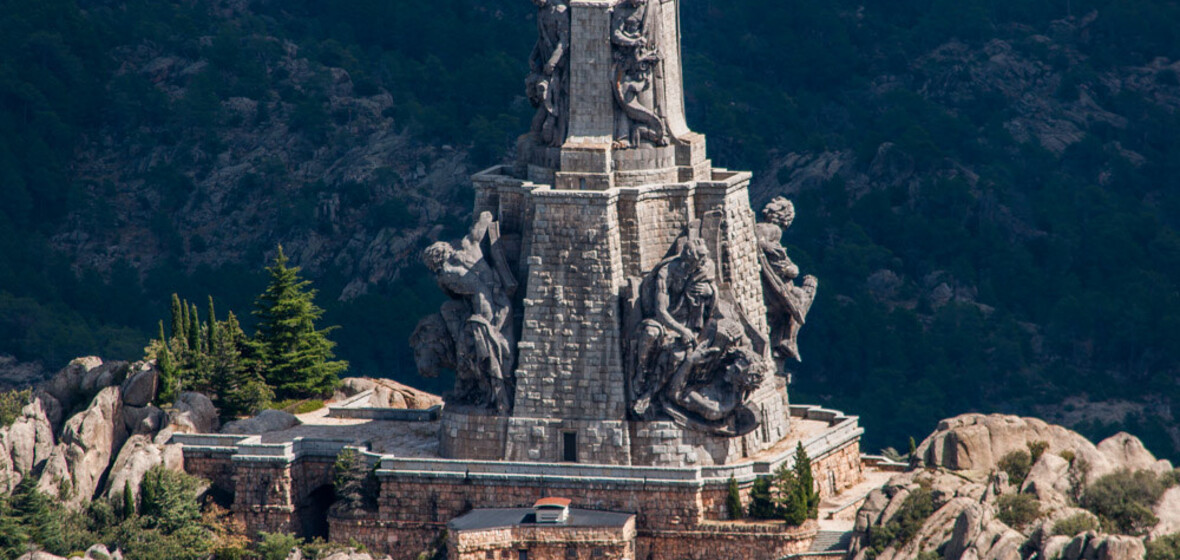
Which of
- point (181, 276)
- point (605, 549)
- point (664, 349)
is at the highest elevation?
point (181, 276)

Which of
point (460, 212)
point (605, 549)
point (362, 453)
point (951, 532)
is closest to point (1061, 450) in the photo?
point (951, 532)

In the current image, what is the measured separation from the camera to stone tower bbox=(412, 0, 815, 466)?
10194 cm

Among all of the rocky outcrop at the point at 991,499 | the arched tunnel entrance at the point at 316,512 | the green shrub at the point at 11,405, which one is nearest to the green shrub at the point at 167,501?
the arched tunnel entrance at the point at 316,512

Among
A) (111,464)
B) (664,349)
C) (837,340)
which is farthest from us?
(837,340)

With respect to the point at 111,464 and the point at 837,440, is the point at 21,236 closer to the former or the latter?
the point at 111,464

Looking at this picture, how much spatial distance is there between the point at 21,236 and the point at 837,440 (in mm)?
104452

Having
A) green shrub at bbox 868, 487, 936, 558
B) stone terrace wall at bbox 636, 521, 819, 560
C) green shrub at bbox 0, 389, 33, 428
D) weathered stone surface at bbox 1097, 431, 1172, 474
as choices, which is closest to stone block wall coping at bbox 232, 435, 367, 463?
stone terrace wall at bbox 636, 521, 819, 560

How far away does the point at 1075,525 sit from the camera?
91.9 meters

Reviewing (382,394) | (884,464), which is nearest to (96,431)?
(382,394)

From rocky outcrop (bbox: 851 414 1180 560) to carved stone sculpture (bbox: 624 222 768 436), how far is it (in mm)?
6271

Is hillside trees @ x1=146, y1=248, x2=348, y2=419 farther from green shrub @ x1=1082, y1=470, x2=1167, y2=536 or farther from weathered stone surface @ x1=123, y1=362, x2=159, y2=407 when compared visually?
green shrub @ x1=1082, y1=470, x2=1167, y2=536

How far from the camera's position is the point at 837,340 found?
189 m

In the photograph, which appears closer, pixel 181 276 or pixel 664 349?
pixel 664 349

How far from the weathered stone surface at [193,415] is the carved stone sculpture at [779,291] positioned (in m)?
21.9
